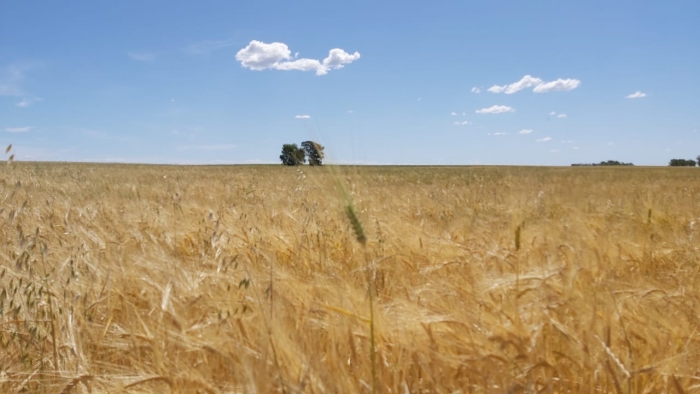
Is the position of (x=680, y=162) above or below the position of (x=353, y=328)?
above

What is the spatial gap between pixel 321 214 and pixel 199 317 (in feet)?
8.52

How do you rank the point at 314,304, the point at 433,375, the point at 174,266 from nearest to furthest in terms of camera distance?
the point at 433,375 → the point at 314,304 → the point at 174,266

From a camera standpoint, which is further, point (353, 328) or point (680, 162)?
point (680, 162)

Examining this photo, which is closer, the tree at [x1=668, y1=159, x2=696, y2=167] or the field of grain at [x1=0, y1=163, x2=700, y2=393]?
the field of grain at [x1=0, y1=163, x2=700, y2=393]

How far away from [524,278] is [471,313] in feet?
1.16

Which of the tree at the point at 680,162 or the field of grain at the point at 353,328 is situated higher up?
the tree at the point at 680,162

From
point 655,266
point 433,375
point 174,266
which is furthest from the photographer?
point 655,266

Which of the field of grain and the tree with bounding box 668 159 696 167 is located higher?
the tree with bounding box 668 159 696 167

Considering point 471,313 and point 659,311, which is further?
point 659,311

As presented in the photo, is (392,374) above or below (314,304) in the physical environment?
below

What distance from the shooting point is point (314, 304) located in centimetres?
148

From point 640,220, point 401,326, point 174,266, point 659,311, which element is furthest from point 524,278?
point 640,220

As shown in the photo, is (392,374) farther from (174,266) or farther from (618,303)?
(174,266)

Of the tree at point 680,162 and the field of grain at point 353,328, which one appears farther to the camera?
the tree at point 680,162
